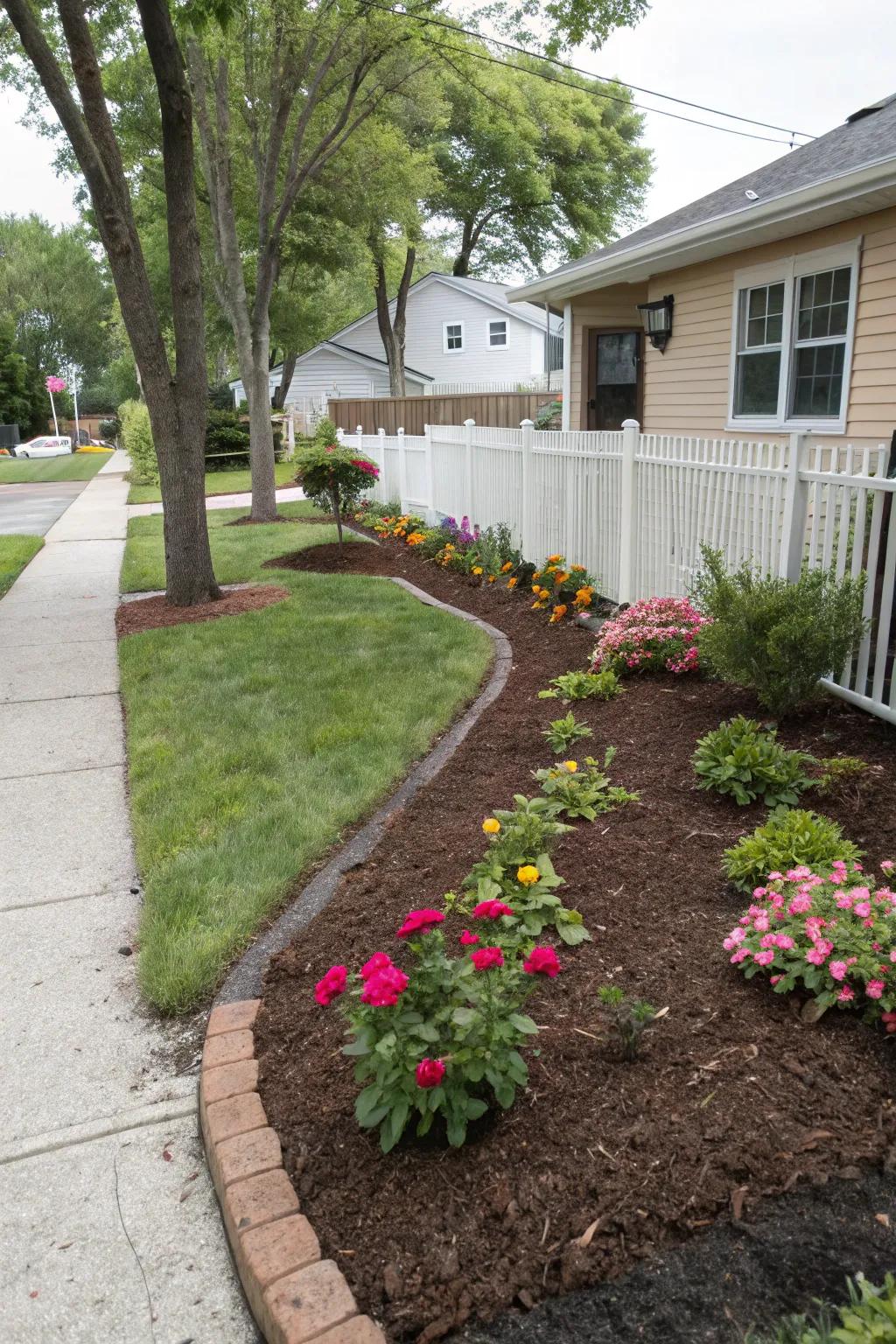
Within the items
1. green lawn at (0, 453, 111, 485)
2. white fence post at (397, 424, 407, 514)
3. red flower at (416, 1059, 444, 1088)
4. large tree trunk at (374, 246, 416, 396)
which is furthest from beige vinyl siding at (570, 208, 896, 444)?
large tree trunk at (374, 246, 416, 396)

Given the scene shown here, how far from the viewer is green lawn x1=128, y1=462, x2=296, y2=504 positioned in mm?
20531

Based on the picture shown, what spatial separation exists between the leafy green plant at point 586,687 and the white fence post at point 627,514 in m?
1.52

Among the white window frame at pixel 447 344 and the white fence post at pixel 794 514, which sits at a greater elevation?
the white window frame at pixel 447 344

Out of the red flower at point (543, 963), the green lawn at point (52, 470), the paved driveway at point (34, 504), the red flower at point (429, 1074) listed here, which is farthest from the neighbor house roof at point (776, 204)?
the green lawn at point (52, 470)

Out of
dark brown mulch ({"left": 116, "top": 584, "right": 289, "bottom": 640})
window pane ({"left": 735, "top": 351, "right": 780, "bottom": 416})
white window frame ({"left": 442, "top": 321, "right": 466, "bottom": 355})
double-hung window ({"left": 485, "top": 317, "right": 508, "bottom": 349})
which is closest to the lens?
dark brown mulch ({"left": 116, "top": 584, "right": 289, "bottom": 640})

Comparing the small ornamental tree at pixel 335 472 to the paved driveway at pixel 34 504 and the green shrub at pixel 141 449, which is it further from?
the green shrub at pixel 141 449

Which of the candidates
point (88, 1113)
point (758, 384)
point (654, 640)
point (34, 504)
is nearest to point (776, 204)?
point (758, 384)

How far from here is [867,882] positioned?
8.85 ft

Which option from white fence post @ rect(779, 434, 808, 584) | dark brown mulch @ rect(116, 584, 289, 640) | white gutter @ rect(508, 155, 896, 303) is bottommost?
dark brown mulch @ rect(116, 584, 289, 640)

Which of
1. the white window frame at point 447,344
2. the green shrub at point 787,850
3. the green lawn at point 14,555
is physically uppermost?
the white window frame at point 447,344

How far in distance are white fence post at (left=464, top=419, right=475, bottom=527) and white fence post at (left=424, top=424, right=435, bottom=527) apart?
1.56 m

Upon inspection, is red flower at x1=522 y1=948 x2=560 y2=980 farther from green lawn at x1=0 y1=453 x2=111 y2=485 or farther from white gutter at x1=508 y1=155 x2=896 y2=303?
green lawn at x1=0 y1=453 x2=111 y2=485

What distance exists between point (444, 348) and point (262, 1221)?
39935 mm

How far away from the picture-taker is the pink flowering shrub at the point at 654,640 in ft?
17.1
